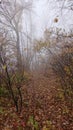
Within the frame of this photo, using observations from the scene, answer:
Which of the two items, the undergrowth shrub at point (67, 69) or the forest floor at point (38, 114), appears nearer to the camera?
the forest floor at point (38, 114)

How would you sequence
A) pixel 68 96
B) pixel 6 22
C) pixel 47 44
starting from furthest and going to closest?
pixel 6 22 → pixel 68 96 → pixel 47 44

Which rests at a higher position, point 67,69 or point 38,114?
point 67,69

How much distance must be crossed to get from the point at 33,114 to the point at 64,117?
1003 mm

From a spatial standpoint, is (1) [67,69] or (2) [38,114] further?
(1) [67,69]

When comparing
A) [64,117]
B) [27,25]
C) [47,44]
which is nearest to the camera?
[64,117]

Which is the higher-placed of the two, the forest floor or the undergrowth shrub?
the undergrowth shrub

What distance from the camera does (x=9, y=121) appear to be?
520 cm

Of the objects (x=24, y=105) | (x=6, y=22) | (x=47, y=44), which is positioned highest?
(x=6, y=22)

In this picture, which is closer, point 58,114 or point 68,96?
point 58,114

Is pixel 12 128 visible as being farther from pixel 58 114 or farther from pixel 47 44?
pixel 47 44

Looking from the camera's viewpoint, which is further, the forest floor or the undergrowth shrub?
the undergrowth shrub

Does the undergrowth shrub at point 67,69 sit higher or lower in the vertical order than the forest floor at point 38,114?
higher

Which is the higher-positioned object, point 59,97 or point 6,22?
point 6,22

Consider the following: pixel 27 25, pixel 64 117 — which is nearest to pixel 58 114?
pixel 64 117
